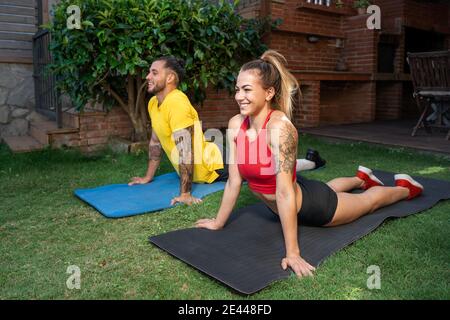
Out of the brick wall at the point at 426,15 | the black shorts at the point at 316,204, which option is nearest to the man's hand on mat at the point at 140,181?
the black shorts at the point at 316,204

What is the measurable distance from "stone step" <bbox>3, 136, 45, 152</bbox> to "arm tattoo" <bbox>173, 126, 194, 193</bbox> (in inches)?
108

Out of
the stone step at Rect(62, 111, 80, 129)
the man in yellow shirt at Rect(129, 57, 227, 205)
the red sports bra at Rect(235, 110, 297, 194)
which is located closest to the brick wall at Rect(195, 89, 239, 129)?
the stone step at Rect(62, 111, 80, 129)

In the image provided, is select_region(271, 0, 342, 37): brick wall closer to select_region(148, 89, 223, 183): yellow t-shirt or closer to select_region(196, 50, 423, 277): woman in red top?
select_region(148, 89, 223, 183): yellow t-shirt

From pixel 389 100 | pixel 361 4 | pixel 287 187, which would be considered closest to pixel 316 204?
pixel 287 187

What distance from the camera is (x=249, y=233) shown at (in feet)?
8.80

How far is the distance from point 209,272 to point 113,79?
3.73 m

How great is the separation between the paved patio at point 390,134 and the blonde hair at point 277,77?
10.8 feet

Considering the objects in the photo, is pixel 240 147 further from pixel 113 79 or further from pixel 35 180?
pixel 113 79

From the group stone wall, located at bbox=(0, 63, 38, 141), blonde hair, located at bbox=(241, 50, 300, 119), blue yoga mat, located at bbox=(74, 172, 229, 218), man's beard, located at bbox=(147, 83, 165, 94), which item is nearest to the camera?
blonde hair, located at bbox=(241, 50, 300, 119)

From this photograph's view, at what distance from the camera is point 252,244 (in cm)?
251

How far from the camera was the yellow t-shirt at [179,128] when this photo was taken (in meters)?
3.41

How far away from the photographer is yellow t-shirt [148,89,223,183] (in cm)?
341

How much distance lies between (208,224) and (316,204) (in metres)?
0.68
